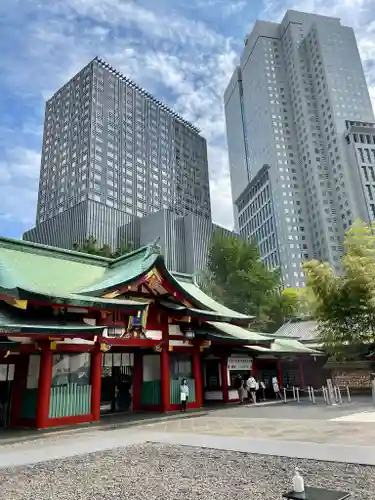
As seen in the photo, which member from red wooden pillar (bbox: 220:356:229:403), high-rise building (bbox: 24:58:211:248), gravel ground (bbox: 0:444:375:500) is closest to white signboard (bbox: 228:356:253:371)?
red wooden pillar (bbox: 220:356:229:403)

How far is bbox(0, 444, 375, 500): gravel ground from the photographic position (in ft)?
19.4

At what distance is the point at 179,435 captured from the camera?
1116 centimetres

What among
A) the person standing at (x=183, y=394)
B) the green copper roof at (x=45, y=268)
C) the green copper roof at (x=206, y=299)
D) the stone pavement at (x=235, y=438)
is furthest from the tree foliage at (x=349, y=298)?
the green copper roof at (x=45, y=268)

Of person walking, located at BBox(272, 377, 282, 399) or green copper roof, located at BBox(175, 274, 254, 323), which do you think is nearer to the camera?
green copper roof, located at BBox(175, 274, 254, 323)

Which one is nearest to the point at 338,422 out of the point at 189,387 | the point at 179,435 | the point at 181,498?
the point at 179,435

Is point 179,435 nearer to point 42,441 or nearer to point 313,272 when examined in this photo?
point 42,441

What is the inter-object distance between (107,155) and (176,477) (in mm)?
98807

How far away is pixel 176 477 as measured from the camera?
6809 millimetres

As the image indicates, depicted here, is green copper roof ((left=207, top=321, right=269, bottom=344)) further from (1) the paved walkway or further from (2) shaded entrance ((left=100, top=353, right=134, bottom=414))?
(1) the paved walkway

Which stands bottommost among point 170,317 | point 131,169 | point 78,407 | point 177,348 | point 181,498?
point 181,498

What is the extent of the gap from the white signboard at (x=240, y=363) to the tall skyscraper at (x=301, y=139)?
7050 centimetres

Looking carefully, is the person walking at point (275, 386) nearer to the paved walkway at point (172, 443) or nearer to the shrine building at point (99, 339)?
the shrine building at point (99, 339)

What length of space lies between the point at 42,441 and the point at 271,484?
26.0 ft

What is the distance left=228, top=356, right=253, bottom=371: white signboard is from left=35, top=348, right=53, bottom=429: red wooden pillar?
35.6 feet
